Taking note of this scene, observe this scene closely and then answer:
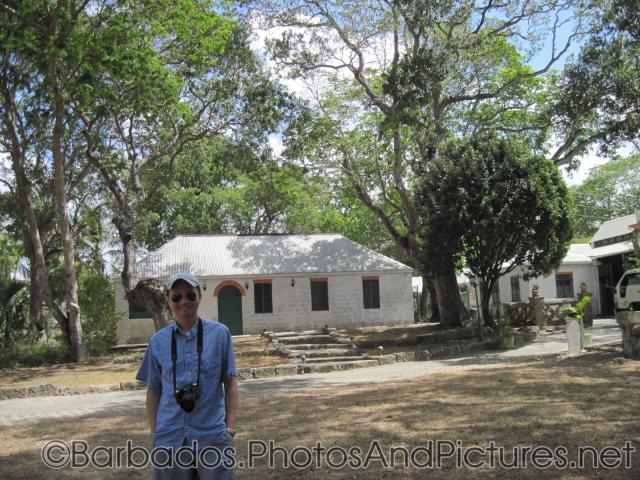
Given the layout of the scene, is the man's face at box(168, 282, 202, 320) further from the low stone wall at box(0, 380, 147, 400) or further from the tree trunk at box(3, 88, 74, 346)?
the tree trunk at box(3, 88, 74, 346)

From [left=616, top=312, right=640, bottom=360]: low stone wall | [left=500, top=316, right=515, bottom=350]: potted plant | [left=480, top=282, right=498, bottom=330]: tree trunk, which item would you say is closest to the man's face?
[left=616, top=312, right=640, bottom=360]: low stone wall

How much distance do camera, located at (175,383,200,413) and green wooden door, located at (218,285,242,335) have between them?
24698mm

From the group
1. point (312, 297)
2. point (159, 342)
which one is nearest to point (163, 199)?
point (312, 297)

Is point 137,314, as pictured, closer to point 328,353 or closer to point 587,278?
point 328,353

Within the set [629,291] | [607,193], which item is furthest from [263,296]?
[607,193]

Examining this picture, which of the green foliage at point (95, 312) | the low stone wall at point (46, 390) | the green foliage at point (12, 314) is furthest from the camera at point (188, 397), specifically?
the green foliage at point (95, 312)

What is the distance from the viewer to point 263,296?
28.7 metres

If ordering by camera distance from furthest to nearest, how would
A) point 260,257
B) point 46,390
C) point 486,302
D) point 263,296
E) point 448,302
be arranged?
point 260,257 → point 263,296 → point 448,302 → point 486,302 → point 46,390

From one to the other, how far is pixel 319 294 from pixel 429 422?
21646mm

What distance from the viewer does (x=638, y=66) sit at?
14695 mm

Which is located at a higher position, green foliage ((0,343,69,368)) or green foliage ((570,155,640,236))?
green foliage ((570,155,640,236))

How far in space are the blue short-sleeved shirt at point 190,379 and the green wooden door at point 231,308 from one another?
80.3 feet

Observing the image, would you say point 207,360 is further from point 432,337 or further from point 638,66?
A: point 432,337

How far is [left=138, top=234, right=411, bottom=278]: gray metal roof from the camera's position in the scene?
94.7 feet
